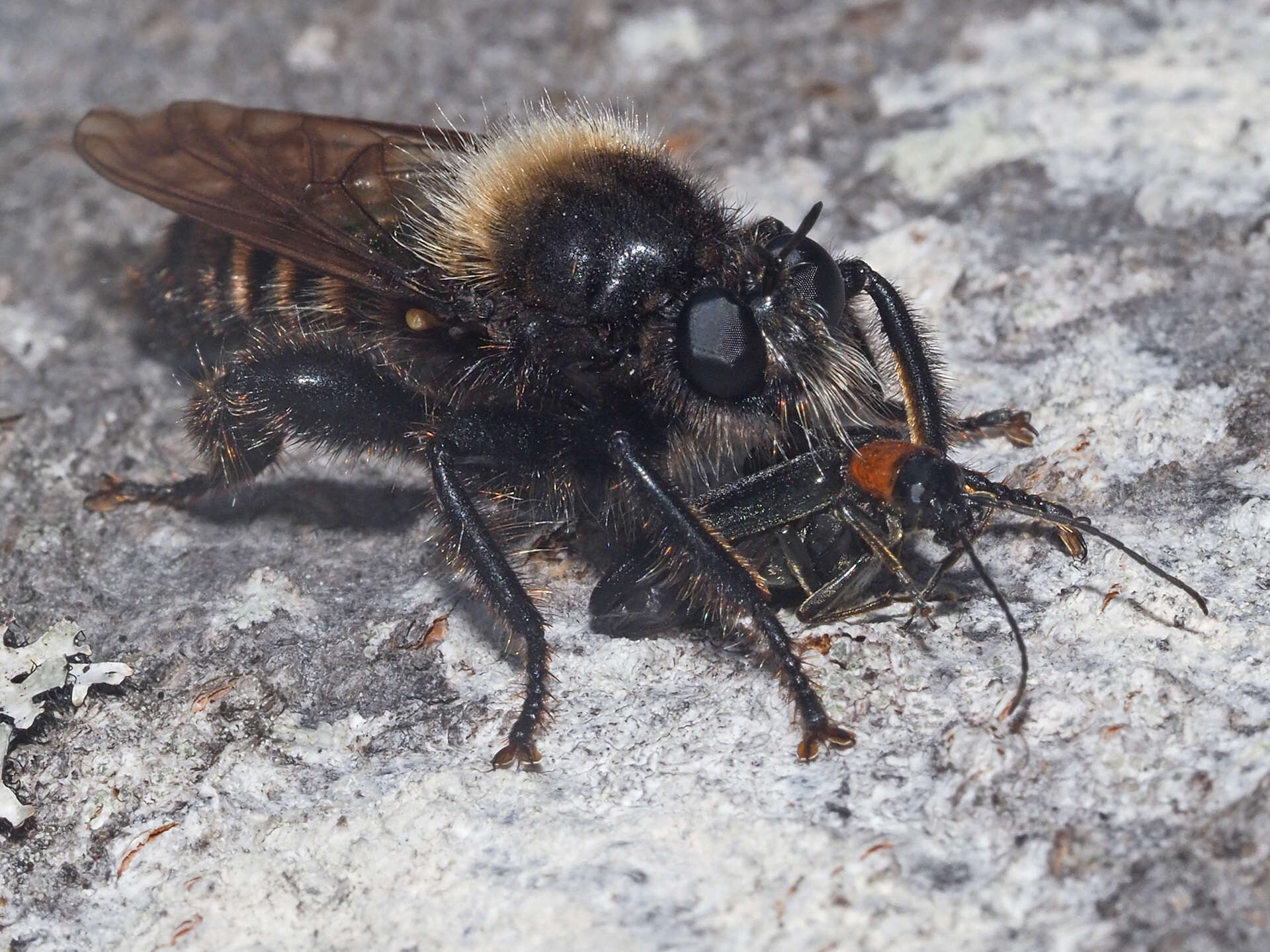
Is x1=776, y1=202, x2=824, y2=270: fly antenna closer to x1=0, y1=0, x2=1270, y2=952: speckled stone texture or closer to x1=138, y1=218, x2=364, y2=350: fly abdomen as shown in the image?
x1=0, y1=0, x2=1270, y2=952: speckled stone texture

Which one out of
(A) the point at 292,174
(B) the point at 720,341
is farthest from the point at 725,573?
(A) the point at 292,174

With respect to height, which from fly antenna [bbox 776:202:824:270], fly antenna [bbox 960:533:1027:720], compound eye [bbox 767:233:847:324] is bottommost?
fly antenna [bbox 960:533:1027:720]

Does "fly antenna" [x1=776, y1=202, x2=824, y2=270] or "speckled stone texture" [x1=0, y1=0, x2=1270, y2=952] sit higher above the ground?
"fly antenna" [x1=776, y1=202, x2=824, y2=270]

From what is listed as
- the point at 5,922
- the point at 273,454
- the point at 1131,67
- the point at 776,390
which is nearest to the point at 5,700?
the point at 5,922

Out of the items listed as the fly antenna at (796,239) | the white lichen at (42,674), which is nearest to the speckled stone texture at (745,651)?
the white lichen at (42,674)

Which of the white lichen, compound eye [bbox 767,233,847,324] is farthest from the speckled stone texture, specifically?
compound eye [bbox 767,233,847,324]

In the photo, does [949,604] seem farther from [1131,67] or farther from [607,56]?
[607,56]

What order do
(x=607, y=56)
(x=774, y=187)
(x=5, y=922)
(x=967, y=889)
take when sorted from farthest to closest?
(x=607, y=56) < (x=774, y=187) < (x=5, y=922) < (x=967, y=889)

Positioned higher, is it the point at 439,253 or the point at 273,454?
the point at 439,253

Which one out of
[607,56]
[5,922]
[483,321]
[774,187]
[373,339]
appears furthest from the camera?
[607,56]
